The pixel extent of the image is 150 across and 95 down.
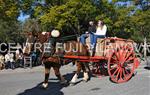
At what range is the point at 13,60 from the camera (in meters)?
26.5

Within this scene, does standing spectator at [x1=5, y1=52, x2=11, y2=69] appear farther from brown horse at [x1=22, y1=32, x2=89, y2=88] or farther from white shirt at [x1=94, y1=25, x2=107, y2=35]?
brown horse at [x1=22, y1=32, x2=89, y2=88]

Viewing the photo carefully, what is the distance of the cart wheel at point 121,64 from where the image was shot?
1447 cm

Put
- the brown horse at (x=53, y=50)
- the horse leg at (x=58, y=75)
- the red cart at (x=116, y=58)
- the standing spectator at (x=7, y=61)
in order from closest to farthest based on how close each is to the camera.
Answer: the brown horse at (x=53, y=50) → the horse leg at (x=58, y=75) → the red cart at (x=116, y=58) → the standing spectator at (x=7, y=61)

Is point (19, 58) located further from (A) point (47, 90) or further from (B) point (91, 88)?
(B) point (91, 88)

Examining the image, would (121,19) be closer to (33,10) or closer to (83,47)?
(33,10)

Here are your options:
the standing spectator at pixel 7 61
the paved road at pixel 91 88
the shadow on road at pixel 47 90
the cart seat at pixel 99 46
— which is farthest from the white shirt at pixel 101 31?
the standing spectator at pixel 7 61

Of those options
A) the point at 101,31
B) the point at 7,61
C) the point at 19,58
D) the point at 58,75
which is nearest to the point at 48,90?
the point at 58,75

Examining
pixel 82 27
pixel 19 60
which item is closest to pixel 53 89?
pixel 19 60

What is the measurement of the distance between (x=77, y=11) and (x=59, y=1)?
228 centimetres

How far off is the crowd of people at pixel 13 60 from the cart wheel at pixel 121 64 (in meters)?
11.3

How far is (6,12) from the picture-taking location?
33125 mm

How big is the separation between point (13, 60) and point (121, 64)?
43.0ft

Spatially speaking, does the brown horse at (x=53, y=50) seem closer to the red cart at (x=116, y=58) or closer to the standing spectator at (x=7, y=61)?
the red cart at (x=116, y=58)

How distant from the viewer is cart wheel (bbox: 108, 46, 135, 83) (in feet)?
47.5
